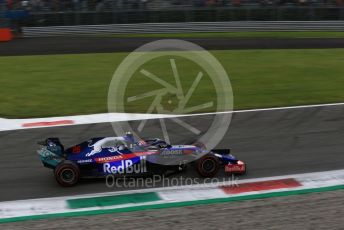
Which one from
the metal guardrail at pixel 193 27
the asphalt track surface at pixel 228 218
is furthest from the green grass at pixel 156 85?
the metal guardrail at pixel 193 27

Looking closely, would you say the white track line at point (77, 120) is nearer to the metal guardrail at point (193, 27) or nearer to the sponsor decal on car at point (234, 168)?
the sponsor decal on car at point (234, 168)

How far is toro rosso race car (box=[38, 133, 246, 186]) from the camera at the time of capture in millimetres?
8148

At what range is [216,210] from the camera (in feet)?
23.6

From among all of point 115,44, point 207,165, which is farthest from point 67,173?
point 115,44

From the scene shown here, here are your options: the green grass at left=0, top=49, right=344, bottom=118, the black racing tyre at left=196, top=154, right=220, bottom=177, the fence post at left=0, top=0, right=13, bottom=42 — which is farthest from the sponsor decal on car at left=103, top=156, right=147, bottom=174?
the fence post at left=0, top=0, right=13, bottom=42

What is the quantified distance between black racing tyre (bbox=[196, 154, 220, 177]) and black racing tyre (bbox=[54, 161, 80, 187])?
1.91 metres

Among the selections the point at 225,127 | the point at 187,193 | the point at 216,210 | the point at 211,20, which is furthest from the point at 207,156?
the point at 211,20

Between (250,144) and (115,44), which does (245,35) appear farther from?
(250,144)

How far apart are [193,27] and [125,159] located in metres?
20.7

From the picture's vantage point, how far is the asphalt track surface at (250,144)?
8.39 meters

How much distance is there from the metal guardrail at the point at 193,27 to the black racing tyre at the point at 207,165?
65.8ft

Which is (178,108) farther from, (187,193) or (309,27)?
(309,27)

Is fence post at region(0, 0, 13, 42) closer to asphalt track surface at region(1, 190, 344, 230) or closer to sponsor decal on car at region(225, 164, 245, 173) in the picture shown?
sponsor decal on car at region(225, 164, 245, 173)

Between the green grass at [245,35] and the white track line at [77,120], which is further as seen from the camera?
the green grass at [245,35]
